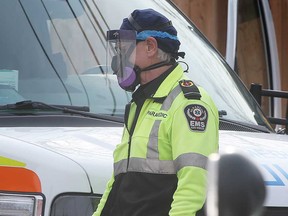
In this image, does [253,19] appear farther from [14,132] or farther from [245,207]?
[245,207]

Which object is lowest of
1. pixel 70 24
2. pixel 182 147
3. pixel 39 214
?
pixel 39 214

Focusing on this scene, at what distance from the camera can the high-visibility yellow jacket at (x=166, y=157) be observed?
10.0 ft

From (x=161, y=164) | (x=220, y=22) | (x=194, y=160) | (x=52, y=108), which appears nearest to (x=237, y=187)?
(x=194, y=160)

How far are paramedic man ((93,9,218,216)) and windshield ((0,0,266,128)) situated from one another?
2.74 ft

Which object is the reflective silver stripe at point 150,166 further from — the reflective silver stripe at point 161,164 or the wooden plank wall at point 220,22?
the wooden plank wall at point 220,22

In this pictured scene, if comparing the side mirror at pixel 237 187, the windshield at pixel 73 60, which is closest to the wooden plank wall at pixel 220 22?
the windshield at pixel 73 60

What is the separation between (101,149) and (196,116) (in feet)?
1.92

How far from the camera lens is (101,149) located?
3.61 m

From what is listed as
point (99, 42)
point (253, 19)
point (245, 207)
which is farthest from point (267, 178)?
point (253, 19)

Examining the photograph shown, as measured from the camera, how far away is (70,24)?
4.64m

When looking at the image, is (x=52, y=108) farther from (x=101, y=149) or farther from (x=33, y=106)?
(x=101, y=149)

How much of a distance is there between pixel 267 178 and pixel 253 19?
5811 mm

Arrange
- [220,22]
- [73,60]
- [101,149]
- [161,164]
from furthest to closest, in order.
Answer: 1. [220,22]
2. [73,60]
3. [101,149]
4. [161,164]

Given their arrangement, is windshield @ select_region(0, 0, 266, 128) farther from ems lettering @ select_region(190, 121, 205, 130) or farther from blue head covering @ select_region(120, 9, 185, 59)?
ems lettering @ select_region(190, 121, 205, 130)
